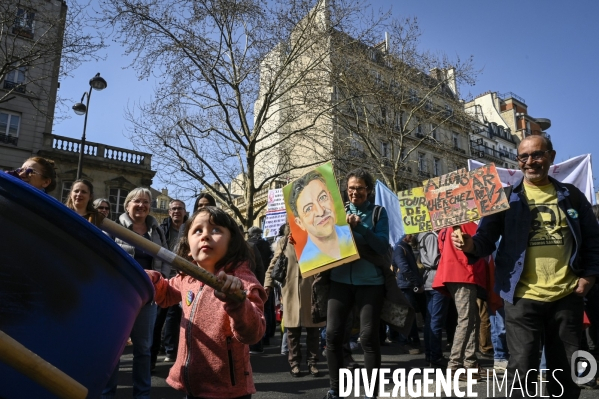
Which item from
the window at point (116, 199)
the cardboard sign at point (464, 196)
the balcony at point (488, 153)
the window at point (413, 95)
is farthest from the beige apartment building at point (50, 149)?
the balcony at point (488, 153)

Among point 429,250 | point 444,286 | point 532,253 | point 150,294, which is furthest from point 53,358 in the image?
point 429,250

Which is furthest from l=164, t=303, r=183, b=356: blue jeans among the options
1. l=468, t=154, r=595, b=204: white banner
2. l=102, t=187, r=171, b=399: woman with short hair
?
l=468, t=154, r=595, b=204: white banner

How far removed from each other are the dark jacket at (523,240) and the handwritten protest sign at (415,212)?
2.87 ft

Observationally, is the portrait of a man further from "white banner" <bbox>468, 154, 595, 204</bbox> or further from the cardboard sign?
"white banner" <bbox>468, 154, 595, 204</bbox>

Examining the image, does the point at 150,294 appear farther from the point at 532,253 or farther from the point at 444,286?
the point at 444,286

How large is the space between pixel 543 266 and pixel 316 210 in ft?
5.84

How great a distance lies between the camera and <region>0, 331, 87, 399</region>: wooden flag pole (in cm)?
90

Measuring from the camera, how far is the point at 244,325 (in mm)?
1785

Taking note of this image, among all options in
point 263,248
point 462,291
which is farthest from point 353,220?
point 263,248

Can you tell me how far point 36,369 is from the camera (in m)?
0.92

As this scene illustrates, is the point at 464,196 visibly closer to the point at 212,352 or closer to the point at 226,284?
the point at 212,352

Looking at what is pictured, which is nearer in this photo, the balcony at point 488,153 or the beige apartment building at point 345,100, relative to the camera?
the beige apartment building at point 345,100

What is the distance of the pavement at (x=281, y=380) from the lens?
167 inches

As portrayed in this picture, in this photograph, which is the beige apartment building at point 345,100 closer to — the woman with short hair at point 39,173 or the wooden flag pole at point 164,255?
the woman with short hair at point 39,173
